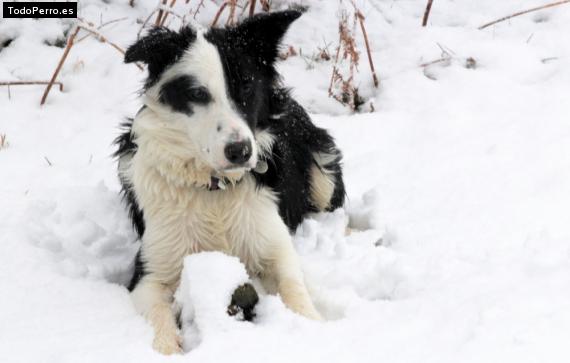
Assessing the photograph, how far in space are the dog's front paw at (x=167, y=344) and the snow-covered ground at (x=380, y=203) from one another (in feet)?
0.21

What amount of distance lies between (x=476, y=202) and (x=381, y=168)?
91cm

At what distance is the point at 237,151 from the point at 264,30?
0.88 meters

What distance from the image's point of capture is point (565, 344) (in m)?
2.44

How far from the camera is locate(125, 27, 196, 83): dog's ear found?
3389 mm

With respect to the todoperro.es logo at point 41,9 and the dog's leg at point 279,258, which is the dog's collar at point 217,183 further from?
the todoperro.es logo at point 41,9

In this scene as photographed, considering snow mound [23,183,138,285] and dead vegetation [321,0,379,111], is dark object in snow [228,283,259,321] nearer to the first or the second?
snow mound [23,183,138,285]

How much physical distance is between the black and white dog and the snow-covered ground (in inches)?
9.5

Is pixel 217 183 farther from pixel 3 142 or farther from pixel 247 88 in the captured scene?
pixel 3 142

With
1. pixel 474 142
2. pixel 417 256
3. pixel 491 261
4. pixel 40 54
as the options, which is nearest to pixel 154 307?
pixel 417 256

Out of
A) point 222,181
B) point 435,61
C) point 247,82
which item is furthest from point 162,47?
point 435,61

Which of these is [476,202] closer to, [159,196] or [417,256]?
[417,256]

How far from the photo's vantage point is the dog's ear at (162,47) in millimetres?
3389

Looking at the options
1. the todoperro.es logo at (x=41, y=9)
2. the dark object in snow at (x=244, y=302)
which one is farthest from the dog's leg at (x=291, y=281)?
the todoperro.es logo at (x=41, y=9)

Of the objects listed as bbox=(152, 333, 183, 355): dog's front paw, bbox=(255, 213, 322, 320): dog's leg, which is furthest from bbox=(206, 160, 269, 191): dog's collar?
Result: bbox=(152, 333, 183, 355): dog's front paw
